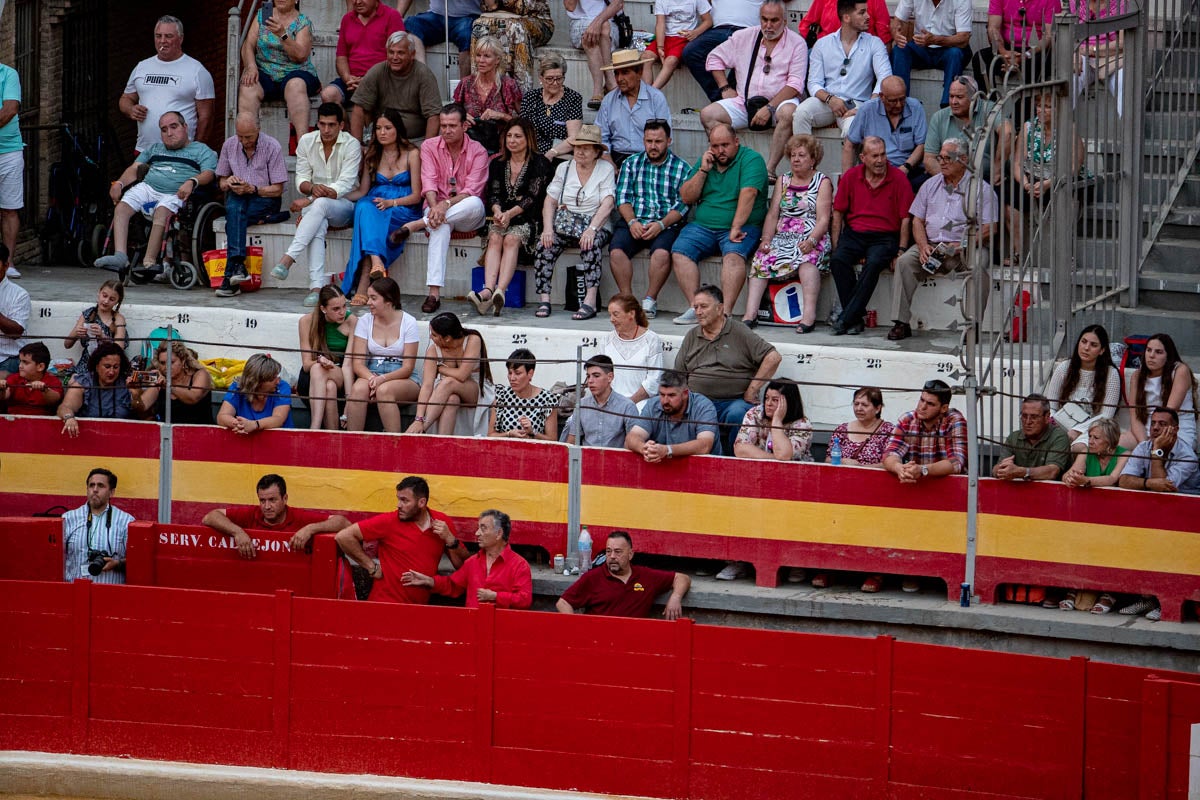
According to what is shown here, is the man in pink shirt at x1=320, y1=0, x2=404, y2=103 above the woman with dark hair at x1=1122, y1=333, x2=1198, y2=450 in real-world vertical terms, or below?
above

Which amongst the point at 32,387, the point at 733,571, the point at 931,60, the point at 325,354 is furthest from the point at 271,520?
the point at 931,60

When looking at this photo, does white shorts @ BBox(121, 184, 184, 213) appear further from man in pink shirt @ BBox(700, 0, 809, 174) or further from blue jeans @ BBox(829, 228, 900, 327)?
blue jeans @ BBox(829, 228, 900, 327)

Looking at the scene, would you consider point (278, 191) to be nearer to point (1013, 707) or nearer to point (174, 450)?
point (174, 450)

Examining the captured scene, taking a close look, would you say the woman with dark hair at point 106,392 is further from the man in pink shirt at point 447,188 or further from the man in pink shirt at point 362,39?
the man in pink shirt at point 362,39

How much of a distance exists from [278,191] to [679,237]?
3337mm

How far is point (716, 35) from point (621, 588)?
228 inches

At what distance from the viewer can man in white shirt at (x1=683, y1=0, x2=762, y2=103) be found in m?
15.2

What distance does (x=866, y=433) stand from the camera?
11.3m

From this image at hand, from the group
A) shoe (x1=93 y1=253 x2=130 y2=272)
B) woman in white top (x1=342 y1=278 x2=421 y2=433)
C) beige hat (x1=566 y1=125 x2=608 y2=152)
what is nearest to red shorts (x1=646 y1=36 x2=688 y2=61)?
beige hat (x1=566 y1=125 x2=608 y2=152)

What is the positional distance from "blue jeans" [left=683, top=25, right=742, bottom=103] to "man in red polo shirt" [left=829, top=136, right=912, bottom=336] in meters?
2.21

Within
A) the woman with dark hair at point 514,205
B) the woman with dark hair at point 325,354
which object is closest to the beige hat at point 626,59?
the woman with dark hair at point 514,205

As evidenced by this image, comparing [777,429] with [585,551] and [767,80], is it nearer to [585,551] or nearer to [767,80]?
[585,551]

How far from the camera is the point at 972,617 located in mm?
10805

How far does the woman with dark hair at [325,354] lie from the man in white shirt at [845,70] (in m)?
3.90
